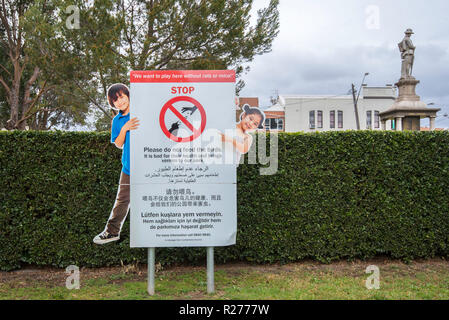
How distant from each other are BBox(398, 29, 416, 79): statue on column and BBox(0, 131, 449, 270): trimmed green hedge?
1298cm

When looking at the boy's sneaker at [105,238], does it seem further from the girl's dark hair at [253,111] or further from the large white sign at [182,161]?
the girl's dark hair at [253,111]

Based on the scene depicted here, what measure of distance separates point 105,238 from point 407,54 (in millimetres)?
17411

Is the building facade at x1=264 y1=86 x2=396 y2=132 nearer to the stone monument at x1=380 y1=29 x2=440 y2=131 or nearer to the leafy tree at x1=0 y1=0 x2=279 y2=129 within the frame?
the stone monument at x1=380 y1=29 x2=440 y2=131

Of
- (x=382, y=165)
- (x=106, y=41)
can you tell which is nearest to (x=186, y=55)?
(x=106, y=41)

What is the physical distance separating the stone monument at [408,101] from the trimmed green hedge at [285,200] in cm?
1184

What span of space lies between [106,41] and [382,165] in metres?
9.13

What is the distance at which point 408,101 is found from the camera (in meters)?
16.6

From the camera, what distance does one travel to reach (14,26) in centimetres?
1673

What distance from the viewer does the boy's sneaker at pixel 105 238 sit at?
17.4 ft

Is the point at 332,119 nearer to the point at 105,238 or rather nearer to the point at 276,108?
the point at 276,108

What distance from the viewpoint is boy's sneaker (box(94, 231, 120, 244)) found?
5.30 m

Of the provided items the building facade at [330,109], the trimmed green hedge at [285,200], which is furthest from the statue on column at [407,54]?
the building facade at [330,109]

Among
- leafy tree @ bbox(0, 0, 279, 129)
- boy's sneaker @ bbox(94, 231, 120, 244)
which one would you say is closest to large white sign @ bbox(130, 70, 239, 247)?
boy's sneaker @ bbox(94, 231, 120, 244)

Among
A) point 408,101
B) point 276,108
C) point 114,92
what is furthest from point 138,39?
point 276,108
